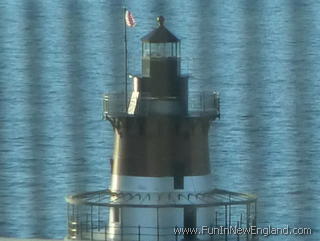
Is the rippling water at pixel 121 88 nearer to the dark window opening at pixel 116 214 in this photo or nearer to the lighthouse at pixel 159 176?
the lighthouse at pixel 159 176

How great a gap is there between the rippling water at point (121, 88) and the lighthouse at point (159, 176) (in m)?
0.09

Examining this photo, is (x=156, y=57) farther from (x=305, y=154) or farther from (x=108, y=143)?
(x=305, y=154)

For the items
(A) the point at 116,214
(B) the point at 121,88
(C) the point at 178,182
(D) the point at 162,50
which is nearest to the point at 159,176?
(C) the point at 178,182

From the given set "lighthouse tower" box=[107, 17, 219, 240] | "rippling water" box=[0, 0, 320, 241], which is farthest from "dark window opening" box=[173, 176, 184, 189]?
"rippling water" box=[0, 0, 320, 241]

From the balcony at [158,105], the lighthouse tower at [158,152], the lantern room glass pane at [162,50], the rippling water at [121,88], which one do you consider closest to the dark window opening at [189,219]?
the lighthouse tower at [158,152]

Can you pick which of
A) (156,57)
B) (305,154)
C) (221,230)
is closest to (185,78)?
(156,57)

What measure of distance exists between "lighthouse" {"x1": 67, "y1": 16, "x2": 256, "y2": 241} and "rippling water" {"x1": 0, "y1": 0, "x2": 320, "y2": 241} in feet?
0.30

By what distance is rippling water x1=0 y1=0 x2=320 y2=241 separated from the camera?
14.5 feet

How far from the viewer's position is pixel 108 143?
7.29 meters

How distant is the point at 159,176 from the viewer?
5.90m

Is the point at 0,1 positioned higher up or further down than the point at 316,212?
higher up

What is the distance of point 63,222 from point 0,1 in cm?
211

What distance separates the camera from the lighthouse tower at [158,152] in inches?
231

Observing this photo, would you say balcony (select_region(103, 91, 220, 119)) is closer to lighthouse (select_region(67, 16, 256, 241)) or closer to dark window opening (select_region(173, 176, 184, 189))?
lighthouse (select_region(67, 16, 256, 241))
